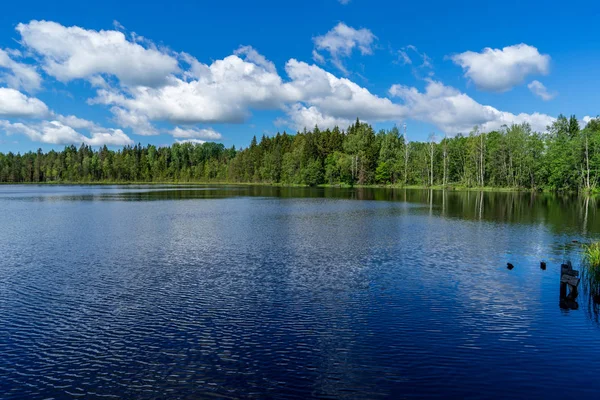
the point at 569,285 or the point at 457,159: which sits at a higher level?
the point at 457,159

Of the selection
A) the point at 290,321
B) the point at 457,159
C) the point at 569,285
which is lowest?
the point at 290,321

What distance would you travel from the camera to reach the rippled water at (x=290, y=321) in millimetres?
12750

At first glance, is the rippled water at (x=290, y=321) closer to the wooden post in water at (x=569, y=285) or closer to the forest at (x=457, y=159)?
the wooden post in water at (x=569, y=285)

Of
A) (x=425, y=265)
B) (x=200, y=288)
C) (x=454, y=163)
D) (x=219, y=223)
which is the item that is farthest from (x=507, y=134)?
(x=200, y=288)

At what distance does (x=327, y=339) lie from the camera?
15836 millimetres

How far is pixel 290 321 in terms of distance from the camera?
17625 millimetres

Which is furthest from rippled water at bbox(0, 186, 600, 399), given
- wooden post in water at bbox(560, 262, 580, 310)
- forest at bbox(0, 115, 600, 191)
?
forest at bbox(0, 115, 600, 191)

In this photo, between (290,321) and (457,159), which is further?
(457,159)

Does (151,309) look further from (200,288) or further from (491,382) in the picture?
(491,382)

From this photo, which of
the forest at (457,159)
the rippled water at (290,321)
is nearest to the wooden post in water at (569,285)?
the rippled water at (290,321)

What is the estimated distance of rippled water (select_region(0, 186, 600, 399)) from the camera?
41.8 feet

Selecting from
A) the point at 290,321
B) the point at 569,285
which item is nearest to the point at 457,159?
the point at 569,285

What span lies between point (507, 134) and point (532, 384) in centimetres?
13637

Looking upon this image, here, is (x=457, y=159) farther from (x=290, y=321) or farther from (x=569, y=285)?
(x=290, y=321)
